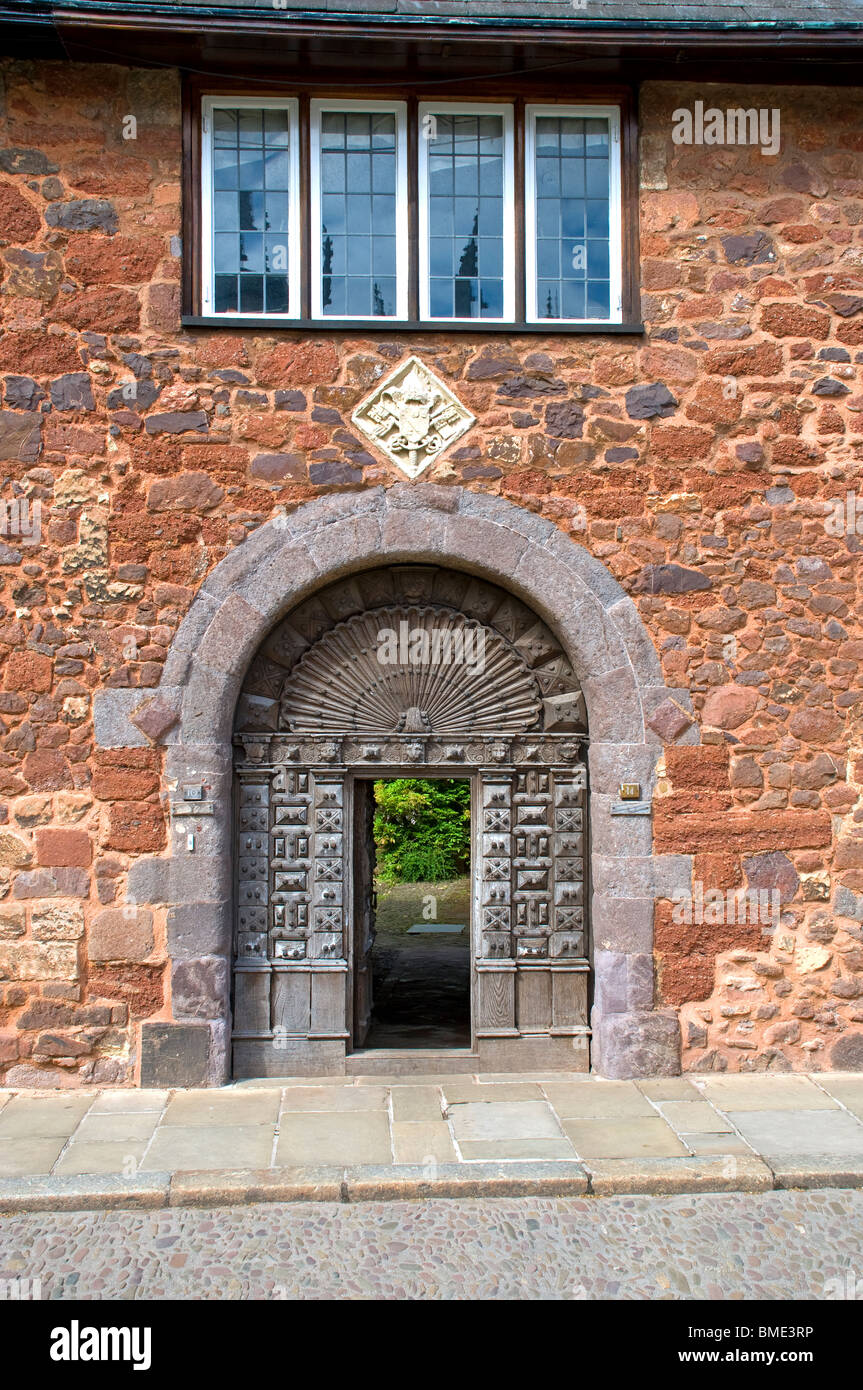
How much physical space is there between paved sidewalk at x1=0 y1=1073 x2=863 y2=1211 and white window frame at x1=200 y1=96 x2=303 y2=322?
4430 mm

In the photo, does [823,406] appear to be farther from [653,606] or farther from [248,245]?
[248,245]

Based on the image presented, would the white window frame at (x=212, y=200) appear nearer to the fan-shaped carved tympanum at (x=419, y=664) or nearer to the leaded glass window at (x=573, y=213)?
the leaded glass window at (x=573, y=213)

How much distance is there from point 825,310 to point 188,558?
13.0 feet

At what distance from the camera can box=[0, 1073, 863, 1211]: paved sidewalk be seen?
14.5ft

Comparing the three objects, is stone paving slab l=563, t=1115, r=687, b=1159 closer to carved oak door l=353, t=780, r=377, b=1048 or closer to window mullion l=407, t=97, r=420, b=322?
carved oak door l=353, t=780, r=377, b=1048

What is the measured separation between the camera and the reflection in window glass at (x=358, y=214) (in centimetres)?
583

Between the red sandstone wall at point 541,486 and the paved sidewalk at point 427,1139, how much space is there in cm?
40

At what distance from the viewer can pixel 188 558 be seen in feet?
18.2

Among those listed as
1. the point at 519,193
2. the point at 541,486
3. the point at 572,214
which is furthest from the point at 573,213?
the point at 541,486

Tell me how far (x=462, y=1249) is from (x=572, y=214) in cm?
549

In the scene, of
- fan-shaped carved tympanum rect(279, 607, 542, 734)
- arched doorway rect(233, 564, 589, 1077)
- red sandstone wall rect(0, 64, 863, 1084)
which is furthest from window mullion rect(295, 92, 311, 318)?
→ fan-shaped carved tympanum rect(279, 607, 542, 734)

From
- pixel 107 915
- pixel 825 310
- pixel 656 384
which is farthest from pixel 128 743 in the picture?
pixel 825 310

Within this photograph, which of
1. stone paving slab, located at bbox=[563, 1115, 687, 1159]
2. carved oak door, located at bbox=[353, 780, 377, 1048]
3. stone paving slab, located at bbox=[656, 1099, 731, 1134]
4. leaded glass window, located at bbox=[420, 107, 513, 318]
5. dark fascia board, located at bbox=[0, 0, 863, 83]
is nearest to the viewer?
stone paving slab, located at bbox=[563, 1115, 687, 1159]

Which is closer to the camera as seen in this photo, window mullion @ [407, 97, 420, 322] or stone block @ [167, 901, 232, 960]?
stone block @ [167, 901, 232, 960]
